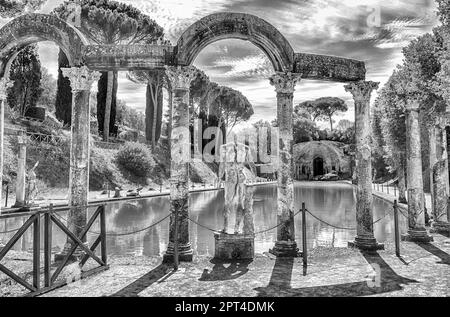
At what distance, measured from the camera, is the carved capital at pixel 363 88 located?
26.8 ft

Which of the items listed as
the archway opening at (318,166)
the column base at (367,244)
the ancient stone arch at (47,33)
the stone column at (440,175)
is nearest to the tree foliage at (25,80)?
the ancient stone arch at (47,33)

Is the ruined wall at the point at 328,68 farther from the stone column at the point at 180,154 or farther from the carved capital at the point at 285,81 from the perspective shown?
the stone column at the point at 180,154

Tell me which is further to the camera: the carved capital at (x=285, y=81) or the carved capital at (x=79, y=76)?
the carved capital at (x=285, y=81)

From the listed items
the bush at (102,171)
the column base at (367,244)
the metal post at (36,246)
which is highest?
the bush at (102,171)

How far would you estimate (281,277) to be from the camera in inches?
228

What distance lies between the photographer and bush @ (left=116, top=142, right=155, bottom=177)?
93.1ft

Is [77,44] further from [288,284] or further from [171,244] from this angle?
[288,284]

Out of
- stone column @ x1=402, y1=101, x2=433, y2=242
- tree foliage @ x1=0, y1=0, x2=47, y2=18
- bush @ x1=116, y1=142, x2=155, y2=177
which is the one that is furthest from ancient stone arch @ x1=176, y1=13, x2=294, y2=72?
bush @ x1=116, y1=142, x2=155, y2=177

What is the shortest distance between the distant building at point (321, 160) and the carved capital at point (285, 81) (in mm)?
42480

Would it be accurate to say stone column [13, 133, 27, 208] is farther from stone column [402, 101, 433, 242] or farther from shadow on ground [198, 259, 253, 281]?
stone column [402, 101, 433, 242]

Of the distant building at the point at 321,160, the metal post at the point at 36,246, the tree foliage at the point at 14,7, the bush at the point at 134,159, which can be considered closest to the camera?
the metal post at the point at 36,246

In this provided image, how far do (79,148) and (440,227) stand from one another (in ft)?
32.3

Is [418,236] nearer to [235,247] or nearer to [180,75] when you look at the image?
[235,247]
